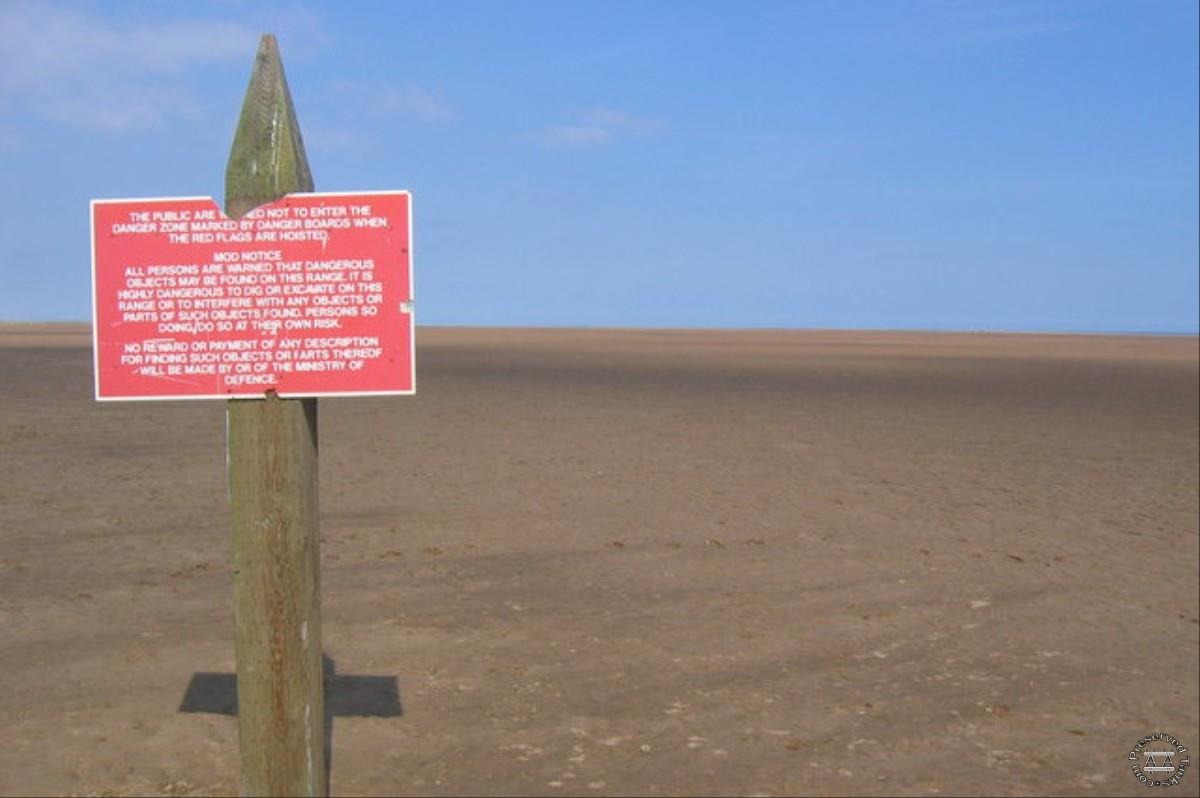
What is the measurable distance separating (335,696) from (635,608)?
2.29m

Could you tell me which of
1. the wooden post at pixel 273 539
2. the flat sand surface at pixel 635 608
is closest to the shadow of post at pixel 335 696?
the flat sand surface at pixel 635 608

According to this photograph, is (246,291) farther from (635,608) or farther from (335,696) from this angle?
(635,608)

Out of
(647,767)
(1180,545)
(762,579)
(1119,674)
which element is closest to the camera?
(647,767)

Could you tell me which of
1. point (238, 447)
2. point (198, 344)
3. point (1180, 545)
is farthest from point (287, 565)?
point (1180, 545)

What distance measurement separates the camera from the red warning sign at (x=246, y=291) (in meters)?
4.08

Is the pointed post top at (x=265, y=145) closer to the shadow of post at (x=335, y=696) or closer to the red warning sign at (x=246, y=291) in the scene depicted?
the red warning sign at (x=246, y=291)

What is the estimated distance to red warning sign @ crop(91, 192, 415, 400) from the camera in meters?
4.08

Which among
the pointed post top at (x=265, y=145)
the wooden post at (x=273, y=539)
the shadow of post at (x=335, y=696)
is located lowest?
the shadow of post at (x=335, y=696)

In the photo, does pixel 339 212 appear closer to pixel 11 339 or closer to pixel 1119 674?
pixel 1119 674

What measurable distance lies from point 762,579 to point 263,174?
5.65m

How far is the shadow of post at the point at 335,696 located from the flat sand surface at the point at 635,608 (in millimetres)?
31

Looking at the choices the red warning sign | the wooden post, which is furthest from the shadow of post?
the red warning sign

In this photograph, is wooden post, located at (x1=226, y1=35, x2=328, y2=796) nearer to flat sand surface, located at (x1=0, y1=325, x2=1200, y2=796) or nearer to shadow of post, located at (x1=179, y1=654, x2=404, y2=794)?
flat sand surface, located at (x1=0, y1=325, x2=1200, y2=796)

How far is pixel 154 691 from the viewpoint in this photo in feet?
20.6
